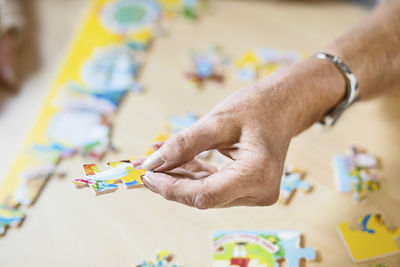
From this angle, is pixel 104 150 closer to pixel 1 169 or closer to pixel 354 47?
pixel 1 169

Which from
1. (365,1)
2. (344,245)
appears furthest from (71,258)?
(365,1)

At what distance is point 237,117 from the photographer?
89 centimetres

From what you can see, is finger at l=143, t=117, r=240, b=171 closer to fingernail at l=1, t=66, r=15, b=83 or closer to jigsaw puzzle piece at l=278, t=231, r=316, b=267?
jigsaw puzzle piece at l=278, t=231, r=316, b=267

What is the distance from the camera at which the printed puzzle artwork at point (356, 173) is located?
1.05 m

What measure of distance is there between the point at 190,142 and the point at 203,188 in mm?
103

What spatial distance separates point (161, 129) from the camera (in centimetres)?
120

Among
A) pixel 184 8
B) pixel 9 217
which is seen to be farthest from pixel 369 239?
pixel 184 8

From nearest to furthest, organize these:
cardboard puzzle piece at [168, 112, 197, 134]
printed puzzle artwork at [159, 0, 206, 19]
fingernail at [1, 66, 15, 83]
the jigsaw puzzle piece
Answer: the jigsaw puzzle piece → cardboard puzzle piece at [168, 112, 197, 134] → fingernail at [1, 66, 15, 83] → printed puzzle artwork at [159, 0, 206, 19]

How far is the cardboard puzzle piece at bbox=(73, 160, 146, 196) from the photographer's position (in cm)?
79

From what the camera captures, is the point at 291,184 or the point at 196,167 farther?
the point at 291,184

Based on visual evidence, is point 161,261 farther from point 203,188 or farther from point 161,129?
point 161,129

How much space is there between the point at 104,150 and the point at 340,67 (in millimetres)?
642

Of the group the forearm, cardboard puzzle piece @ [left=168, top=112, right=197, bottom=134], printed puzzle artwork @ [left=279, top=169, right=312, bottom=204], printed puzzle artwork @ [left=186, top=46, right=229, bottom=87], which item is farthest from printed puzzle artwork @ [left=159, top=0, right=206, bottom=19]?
printed puzzle artwork @ [left=279, top=169, right=312, bottom=204]

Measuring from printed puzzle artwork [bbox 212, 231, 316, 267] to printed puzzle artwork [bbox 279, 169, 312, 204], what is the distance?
0.10 meters
